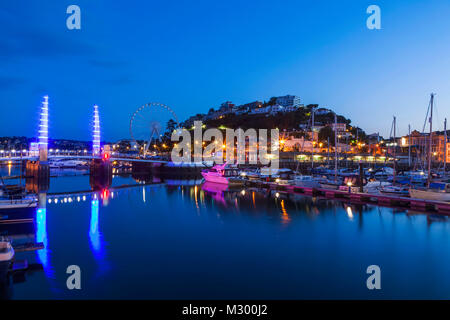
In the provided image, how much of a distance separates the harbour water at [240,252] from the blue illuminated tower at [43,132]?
84.7 feet

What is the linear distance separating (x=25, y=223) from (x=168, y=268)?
1259 cm

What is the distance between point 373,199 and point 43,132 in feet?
167

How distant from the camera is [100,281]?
44.3 ft

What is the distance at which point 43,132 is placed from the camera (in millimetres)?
56094

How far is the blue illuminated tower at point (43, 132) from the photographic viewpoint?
177 feet

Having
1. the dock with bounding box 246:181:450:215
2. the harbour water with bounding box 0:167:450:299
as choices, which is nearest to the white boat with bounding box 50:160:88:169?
the harbour water with bounding box 0:167:450:299

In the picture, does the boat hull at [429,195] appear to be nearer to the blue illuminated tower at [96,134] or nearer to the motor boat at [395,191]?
the motor boat at [395,191]

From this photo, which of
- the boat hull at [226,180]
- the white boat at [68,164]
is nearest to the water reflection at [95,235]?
the boat hull at [226,180]

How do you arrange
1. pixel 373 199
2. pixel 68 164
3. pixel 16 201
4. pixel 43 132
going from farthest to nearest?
pixel 68 164 → pixel 43 132 → pixel 373 199 → pixel 16 201

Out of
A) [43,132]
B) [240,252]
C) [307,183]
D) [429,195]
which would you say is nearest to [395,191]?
[429,195]

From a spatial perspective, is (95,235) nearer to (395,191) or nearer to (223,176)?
(395,191)

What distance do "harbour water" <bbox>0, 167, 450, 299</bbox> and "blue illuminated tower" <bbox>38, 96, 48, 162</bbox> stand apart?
25803 millimetres
